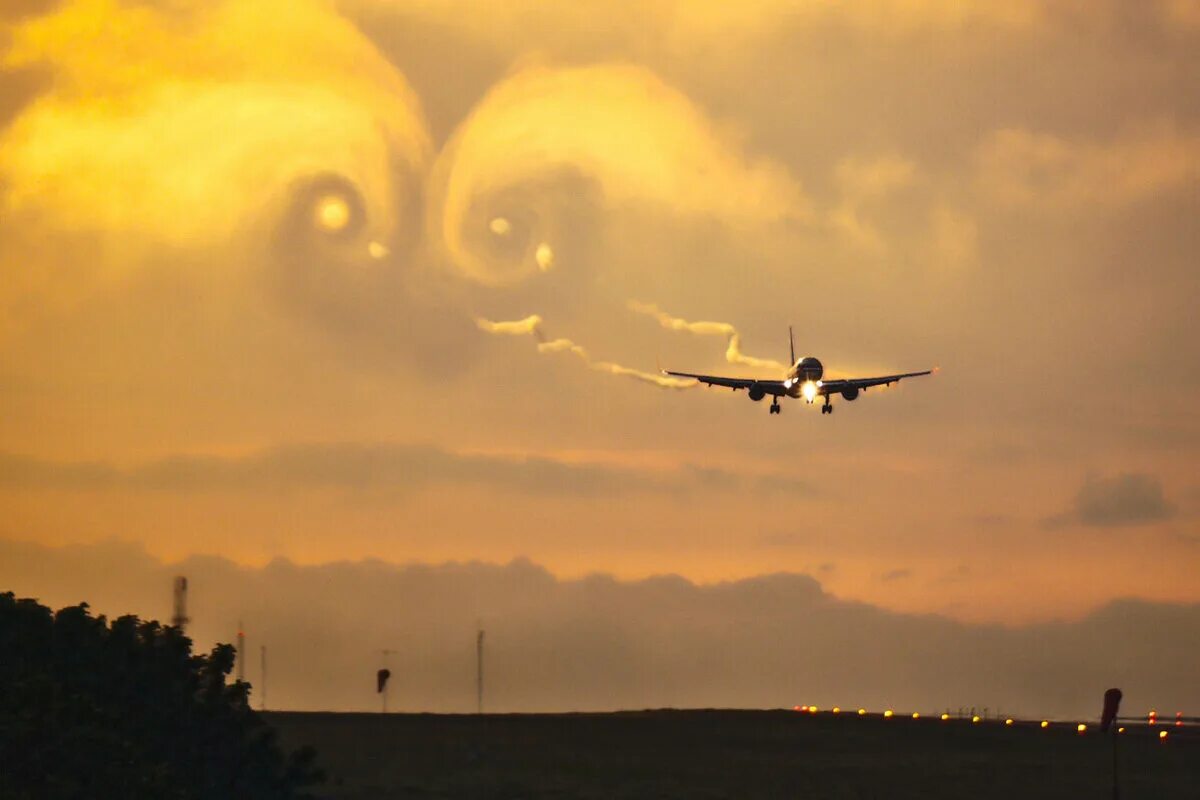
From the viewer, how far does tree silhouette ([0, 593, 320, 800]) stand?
119 metres

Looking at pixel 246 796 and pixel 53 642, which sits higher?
pixel 53 642

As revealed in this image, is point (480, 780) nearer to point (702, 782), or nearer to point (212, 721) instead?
point (702, 782)

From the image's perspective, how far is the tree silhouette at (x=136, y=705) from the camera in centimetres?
11938

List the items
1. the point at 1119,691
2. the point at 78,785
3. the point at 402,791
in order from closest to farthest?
1. the point at 78,785
2. the point at 1119,691
3. the point at 402,791

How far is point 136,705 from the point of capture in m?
141

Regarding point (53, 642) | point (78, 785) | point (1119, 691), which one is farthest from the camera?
point (53, 642)

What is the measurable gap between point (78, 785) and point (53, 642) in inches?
937

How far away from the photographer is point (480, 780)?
636ft

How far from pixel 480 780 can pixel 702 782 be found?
2359 cm

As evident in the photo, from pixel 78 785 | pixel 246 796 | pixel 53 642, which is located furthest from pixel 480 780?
pixel 78 785

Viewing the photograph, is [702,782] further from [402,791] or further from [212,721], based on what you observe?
[212,721]

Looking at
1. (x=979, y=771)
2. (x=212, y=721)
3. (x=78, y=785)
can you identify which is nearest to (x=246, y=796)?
(x=212, y=721)

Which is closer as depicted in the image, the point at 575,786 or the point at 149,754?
the point at 149,754

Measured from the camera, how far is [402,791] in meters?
188
